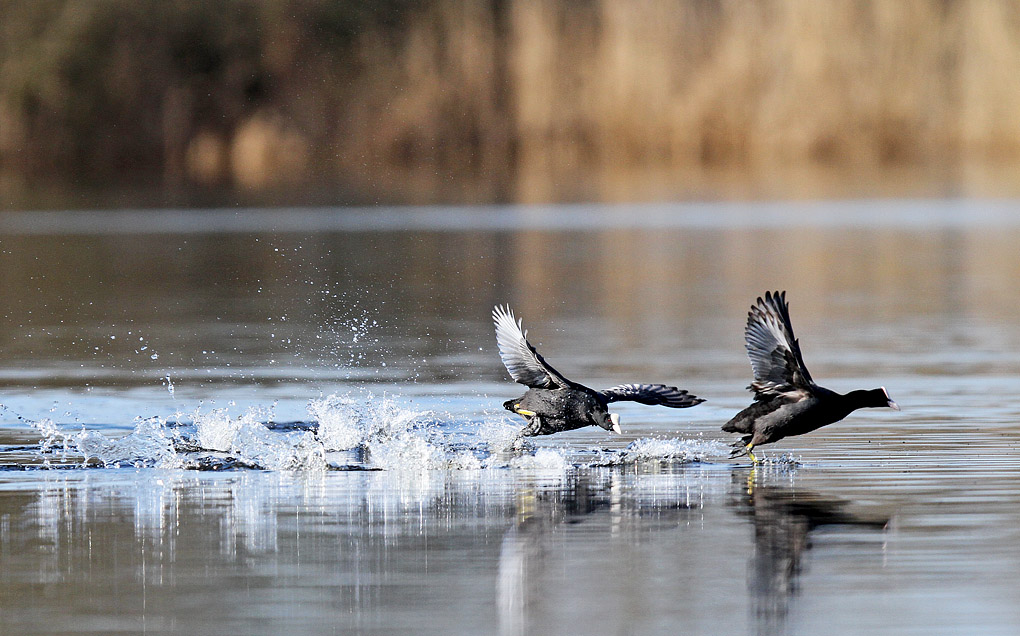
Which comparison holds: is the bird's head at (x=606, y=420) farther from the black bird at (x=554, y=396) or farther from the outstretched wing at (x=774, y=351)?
the outstretched wing at (x=774, y=351)

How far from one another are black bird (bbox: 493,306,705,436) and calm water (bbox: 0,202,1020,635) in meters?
0.16

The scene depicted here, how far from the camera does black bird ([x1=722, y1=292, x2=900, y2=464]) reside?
26.7 ft

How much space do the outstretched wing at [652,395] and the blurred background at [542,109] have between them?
758 inches

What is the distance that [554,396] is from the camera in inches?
346

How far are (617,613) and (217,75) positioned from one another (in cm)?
3555

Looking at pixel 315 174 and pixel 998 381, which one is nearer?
pixel 998 381

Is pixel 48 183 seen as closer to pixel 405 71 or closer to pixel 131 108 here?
pixel 131 108

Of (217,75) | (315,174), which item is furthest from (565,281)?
(217,75)

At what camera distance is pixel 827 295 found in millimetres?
16734

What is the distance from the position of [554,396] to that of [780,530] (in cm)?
222

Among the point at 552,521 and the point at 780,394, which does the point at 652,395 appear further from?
the point at 552,521

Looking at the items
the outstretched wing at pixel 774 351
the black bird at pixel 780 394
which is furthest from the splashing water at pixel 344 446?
the outstretched wing at pixel 774 351

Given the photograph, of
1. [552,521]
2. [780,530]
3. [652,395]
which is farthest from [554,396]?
[780,530]

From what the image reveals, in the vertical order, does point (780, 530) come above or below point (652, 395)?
below
